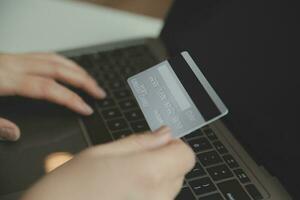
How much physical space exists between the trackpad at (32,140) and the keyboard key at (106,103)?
0.15 ft

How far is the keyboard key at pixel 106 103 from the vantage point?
25.2 inches

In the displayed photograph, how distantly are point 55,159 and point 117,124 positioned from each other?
102 millimetres

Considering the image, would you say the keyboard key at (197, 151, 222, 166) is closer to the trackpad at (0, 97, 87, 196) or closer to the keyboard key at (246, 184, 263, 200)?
the keyboard key at (246, 184, 263, 200)

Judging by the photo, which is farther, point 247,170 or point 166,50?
point 166,50

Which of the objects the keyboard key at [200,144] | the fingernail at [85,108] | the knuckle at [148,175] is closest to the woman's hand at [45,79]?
the fingernail at [85,108]

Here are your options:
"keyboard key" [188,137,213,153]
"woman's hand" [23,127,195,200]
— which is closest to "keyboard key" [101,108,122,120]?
"keyboard key" [188,137,213,153]

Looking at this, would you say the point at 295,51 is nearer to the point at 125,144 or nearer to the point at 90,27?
the point at 125,144

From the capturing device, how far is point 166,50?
2.52ft

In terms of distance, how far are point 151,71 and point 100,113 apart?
0.19m

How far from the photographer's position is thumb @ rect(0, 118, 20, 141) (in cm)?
55

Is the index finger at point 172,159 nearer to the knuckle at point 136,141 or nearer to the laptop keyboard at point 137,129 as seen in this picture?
the knuckle at point 136,141

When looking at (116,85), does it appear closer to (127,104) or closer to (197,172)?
(127,104)

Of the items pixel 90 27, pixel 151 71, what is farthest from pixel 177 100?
pixel 90 27

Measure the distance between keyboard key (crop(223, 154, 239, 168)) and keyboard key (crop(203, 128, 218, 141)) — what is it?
0.04 m
